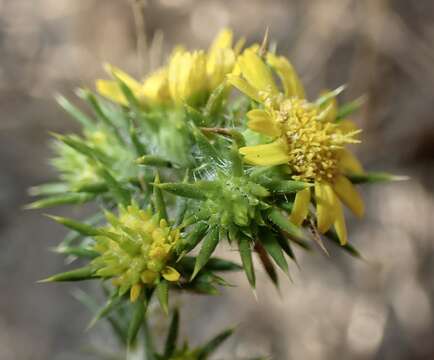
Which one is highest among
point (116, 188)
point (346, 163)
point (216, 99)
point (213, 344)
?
point (216, 99)

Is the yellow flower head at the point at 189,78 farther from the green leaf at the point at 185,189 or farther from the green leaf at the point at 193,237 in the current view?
the green leaf at the point at 193,237

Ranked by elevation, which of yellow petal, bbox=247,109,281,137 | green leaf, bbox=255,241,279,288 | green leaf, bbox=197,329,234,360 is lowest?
green leaf, bbox=197,329,234,360

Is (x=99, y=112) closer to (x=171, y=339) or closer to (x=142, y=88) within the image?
(x=142, y=88)

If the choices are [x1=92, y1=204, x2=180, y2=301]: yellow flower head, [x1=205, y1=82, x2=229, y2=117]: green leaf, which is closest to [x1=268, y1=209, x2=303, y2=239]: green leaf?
[x1=92, y1=204, x2=180, y2=301]: yellow flower head

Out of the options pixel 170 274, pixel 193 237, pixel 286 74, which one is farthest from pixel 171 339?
→ pixel 286 74

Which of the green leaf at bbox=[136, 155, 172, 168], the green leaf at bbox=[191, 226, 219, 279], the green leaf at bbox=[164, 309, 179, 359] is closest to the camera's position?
the green leaf at bbox=[191, 226, 219, 279]

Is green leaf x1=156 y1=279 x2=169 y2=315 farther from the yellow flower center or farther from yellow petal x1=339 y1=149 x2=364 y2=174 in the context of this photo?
yellow petal x1=339 y1=149 x2=364 y2=174
